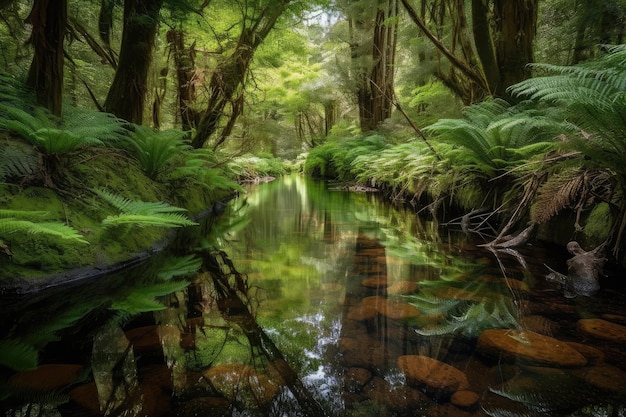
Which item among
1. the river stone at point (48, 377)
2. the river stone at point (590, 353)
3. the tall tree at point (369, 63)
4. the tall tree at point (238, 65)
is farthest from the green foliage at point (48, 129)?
the tall tree at point (369, 63)

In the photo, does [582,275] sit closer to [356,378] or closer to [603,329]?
[603,329]

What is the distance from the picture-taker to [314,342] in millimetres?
1562

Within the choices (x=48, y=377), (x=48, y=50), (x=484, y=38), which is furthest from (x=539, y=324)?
(x=484, y=38)

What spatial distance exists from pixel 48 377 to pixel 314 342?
3.31ft

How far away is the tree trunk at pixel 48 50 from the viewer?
9.45 ft

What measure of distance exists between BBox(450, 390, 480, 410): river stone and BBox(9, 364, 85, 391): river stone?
4.35 feet

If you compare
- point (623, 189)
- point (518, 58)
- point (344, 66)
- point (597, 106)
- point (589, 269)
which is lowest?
point (589, 269)

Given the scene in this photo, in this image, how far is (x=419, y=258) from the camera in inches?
113

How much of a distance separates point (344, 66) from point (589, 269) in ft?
38.6

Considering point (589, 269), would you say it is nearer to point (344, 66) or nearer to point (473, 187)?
point (473, 187)

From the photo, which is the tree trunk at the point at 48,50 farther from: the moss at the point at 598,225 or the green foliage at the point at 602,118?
the moss at the point at 598,225

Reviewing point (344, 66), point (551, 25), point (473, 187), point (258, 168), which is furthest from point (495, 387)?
point (258, 168)

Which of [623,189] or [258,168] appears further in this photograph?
[258,168]

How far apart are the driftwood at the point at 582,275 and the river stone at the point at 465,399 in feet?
4.06
